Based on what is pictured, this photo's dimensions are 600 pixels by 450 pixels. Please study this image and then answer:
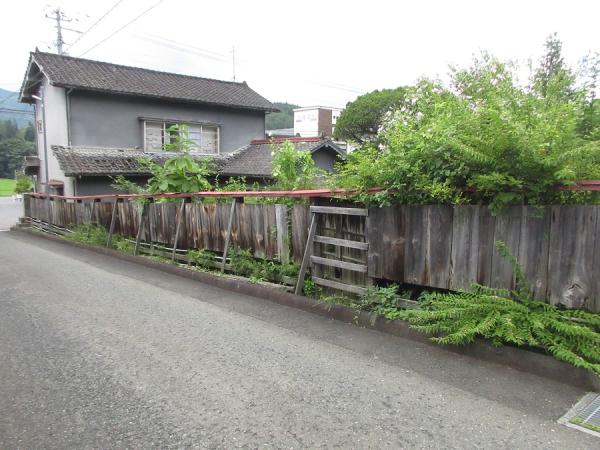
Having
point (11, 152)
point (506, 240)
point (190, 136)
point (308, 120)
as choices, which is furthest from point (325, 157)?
point (11, 152)

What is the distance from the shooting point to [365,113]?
126ft

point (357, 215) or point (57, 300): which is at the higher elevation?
point (357, 215)

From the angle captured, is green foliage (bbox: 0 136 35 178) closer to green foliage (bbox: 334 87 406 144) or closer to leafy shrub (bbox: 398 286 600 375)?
green foliage (bbox: 334 87 406 144)

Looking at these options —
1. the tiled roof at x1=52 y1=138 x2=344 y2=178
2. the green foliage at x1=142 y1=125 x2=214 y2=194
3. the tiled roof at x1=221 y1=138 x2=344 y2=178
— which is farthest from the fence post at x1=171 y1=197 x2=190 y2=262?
the tiled roof at x1=221 y1=138 x2=344 y2=178

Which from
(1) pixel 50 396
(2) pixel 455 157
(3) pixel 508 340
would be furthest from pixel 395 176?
(1) pixel 50 396

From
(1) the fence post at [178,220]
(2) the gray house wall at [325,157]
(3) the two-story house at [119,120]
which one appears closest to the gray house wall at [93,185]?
(3) the two-story house at [119,120]

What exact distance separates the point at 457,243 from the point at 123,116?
57.6 feet

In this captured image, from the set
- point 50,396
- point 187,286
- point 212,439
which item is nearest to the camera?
point 212,439

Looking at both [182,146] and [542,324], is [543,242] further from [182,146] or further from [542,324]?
[182,146]

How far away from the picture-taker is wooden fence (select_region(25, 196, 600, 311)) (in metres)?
3.76

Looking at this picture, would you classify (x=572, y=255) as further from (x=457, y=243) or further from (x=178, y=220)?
(x=178, y=220)

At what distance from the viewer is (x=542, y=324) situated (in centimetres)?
364

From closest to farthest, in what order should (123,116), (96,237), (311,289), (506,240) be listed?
(506,240) → (311,289) → (96,237) → (123,116)

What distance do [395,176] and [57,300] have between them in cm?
529
